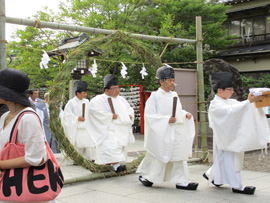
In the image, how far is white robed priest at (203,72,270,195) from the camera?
204 inches

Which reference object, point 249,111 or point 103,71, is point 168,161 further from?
point 103,71

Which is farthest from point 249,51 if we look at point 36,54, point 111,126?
point 111,126

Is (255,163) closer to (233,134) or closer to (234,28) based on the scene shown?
(233,134)

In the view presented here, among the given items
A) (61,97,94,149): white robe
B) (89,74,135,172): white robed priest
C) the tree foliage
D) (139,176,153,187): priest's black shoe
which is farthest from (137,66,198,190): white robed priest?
the tree foliage

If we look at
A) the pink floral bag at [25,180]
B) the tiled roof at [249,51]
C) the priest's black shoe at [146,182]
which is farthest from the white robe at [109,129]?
the tiled roof at [249,51]

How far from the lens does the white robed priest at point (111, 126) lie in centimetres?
671

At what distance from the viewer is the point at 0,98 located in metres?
2.56

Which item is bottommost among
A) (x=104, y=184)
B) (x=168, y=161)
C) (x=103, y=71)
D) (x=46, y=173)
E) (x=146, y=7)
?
(x=104, y=184)

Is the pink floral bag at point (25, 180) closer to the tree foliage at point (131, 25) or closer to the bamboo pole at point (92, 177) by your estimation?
the bamboo pole at point (92, 177)

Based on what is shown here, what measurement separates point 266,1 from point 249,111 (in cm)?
1642

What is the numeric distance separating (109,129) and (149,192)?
1.78m

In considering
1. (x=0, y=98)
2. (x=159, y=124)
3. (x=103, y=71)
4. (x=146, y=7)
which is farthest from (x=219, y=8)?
(x=0, y=98)

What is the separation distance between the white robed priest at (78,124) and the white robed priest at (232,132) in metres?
3.75

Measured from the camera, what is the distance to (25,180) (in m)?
2.44
